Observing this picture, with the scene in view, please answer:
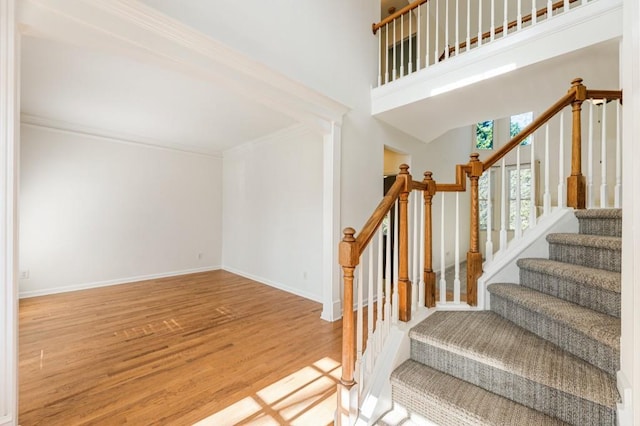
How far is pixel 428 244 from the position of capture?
6.52 feet

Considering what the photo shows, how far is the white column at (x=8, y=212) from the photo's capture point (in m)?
1.43

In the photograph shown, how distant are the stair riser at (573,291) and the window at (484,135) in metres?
Answer: 5.75

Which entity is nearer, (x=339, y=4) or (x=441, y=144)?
(x=339, y=4)

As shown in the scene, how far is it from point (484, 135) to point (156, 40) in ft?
23.1

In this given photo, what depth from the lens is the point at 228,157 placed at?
5957 millimetres

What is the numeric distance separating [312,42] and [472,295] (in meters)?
2.97

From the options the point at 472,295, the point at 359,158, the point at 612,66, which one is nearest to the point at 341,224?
the point at 359,158

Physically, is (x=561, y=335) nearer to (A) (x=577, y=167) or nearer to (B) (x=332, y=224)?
(A) (x=577, y=167)

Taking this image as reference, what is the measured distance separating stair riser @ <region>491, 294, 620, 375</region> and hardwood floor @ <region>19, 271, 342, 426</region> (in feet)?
4.22

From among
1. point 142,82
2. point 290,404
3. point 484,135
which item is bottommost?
point 290,404

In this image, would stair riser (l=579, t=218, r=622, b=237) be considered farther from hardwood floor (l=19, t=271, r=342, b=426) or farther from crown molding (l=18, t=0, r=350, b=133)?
crown molding (l=18, t=0, r=350, b=133)

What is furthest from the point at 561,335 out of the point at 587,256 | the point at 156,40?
the point at 156,40

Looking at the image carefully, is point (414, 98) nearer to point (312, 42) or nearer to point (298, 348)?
point (312, 42)

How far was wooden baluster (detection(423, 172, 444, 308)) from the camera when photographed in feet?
6.43
